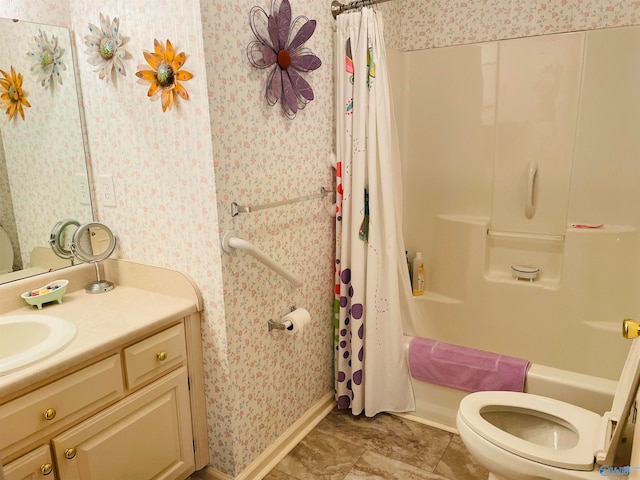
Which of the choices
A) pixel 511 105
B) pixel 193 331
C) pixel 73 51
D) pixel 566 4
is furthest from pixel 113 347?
pixel 566 4

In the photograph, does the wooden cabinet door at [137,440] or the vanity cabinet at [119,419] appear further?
the wooden cabinet door at [137,440]

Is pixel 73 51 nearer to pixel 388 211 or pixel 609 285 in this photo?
pixel 388 211

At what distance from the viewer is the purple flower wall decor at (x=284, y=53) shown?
1.58 meters

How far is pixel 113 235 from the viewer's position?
1.79m

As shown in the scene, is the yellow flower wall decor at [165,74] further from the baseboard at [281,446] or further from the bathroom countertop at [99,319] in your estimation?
the baseboard at [281,446]

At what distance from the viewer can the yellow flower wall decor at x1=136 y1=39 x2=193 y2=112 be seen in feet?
4.76

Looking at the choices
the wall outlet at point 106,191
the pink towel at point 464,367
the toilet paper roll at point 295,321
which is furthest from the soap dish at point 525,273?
the wall outlet at point 106,191

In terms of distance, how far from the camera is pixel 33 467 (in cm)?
117

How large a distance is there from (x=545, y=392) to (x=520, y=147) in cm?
130

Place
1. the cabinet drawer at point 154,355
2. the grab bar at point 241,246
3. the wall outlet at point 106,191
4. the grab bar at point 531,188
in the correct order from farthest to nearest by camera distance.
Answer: the grab bar at point 531,188
the wall outlet at point 106,191
the grab bar at point 241,246
the cabinet drawer at point 154,355

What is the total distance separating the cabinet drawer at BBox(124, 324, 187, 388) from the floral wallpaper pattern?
0.11 meters

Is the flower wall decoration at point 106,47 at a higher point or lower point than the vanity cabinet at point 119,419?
higher

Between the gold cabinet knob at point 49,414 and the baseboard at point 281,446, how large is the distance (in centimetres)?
77

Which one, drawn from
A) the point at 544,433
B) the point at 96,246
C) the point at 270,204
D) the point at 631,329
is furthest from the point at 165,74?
the point at 544,433
